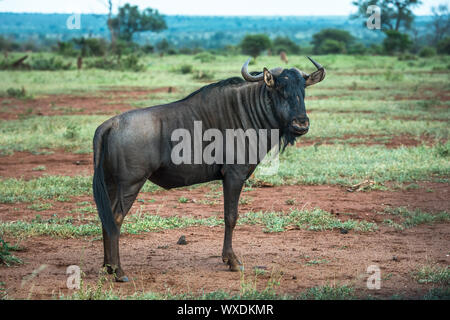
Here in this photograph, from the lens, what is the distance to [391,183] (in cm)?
833

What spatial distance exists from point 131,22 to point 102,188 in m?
64.1

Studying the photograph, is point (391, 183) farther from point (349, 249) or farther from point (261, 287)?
point (261, 287)

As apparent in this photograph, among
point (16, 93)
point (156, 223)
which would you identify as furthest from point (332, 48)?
point (156, 223)

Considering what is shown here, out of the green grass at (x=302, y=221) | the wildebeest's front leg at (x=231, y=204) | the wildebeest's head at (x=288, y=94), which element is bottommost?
the green grass at (x=302, y=221)

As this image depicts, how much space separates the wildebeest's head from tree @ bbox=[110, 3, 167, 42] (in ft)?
200

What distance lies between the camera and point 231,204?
5.13 metres

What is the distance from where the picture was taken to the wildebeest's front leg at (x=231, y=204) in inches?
200

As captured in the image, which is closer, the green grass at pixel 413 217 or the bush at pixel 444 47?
the green grass at pixel 413 217

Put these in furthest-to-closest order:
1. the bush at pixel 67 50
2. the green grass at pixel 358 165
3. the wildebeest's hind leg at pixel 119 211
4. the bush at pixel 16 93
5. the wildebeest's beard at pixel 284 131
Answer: the bush at pixel 67 50, the bush at pixel 16 93, the green grass at pixel 358 165, the wildebeest's beard at pixel 284 131, the wildebeest's hind leg at pixel 119 211

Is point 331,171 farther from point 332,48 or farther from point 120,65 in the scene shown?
point 332,48

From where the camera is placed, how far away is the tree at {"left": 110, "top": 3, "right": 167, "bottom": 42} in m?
65.0

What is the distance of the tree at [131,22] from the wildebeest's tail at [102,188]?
61125mm

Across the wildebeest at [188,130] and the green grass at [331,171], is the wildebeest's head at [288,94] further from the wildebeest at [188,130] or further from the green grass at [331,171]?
the green grass at [331,171]

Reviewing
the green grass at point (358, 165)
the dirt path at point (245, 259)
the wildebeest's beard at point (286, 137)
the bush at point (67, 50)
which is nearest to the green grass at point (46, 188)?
the dirt path at point (245, 259)
